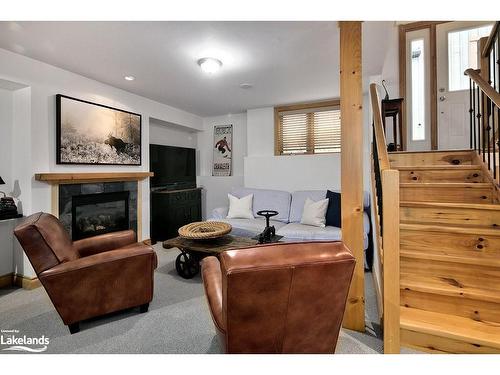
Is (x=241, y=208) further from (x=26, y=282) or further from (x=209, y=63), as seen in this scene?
(x=26, y=282)

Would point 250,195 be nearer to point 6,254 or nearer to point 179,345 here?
point 179,345

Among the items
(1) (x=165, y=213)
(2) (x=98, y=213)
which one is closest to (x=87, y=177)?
(2) (x=98, y=213)

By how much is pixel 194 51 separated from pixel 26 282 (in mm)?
2912

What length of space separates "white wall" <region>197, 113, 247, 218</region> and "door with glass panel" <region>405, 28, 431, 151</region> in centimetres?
290

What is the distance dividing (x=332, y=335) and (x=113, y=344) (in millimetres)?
1455

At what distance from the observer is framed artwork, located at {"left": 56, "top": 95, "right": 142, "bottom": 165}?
2979 mm

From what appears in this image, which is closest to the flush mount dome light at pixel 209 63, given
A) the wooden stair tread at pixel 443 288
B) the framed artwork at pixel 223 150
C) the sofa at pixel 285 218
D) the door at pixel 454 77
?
the sofa at pixel 285 218

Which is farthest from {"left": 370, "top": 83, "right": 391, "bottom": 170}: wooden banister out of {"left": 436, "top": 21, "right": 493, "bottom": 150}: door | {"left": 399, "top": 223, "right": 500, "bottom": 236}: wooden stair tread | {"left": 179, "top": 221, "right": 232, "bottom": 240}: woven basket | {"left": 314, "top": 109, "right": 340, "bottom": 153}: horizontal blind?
{"left": 436, "top": 21, "right": 493, "bottom": 150}: door

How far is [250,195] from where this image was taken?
430 centimetres

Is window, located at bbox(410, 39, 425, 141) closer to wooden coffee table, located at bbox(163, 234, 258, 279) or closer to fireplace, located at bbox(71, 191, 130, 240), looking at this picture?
wooden coffee table, located at bbox(163, 234, 258, 279)

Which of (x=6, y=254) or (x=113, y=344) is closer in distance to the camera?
(x=113, y=344)

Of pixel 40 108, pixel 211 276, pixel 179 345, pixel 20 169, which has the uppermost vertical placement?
pixel 40 108

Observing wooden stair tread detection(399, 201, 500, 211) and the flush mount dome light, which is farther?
the flush mount dome light
